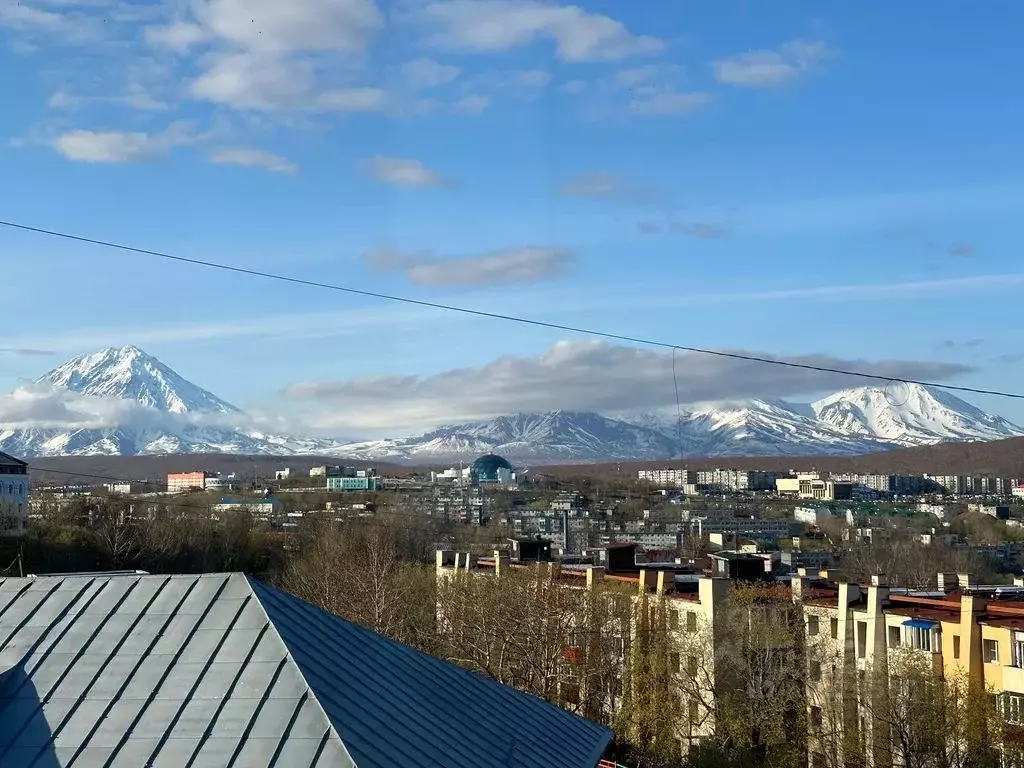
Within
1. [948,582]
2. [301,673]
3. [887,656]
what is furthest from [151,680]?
[948,582]

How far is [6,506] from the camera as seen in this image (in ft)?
299

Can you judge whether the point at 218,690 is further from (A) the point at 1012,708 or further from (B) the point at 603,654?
(B) the point at 603,654

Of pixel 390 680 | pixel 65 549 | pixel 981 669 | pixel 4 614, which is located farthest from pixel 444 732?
pixel 65 549

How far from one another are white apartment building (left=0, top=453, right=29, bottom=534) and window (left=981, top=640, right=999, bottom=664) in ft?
217

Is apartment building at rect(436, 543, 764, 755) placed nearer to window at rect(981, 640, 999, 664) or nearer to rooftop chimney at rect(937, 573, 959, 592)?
window at rect(981, 640, 999, 664)

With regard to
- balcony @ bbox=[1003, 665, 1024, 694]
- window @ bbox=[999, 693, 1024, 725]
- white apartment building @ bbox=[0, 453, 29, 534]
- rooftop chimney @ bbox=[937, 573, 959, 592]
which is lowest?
window @ bbox=[999, 693, 1024, 725]

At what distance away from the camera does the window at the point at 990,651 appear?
→ 121 ft

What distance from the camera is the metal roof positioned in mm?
11516

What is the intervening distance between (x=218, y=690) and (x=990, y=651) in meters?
30.8

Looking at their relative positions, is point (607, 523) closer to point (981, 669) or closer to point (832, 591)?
point (832, 591)

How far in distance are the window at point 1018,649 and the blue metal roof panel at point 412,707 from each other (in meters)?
23.2

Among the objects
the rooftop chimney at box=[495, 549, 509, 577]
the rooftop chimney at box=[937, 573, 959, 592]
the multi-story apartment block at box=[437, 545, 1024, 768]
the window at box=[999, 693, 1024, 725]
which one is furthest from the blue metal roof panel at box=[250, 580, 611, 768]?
the rooftop chimney at box=[495, 549, 509, 577]

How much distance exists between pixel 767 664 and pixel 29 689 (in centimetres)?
3159

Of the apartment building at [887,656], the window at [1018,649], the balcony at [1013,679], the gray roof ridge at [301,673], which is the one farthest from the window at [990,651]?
the gray roof ridge at [301,673]
